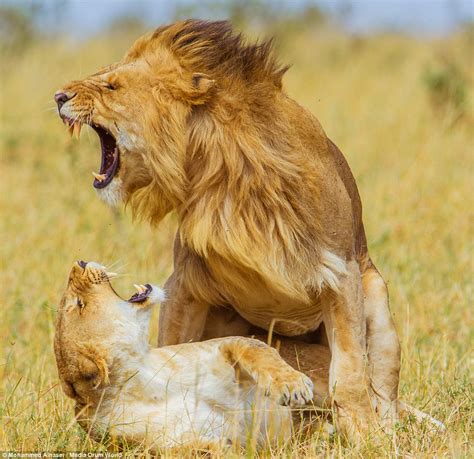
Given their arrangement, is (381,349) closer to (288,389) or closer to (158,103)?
(288,389)

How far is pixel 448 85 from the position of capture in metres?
9.62

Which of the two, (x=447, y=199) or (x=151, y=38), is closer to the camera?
(x=151, y=38)

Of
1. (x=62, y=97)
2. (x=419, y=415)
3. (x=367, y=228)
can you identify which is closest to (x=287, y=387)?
(x=419, y=415)

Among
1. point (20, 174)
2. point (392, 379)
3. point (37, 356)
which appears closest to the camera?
point (392, 379)

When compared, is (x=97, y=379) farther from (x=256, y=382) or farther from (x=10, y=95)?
(x=10, y=95)

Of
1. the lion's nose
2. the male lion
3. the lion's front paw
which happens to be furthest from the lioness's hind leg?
the lion's nose

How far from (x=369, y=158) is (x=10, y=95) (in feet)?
12.8

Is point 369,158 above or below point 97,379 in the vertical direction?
above

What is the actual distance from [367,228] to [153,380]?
339 cm

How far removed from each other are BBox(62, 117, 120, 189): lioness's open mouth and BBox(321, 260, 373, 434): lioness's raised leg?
847mm

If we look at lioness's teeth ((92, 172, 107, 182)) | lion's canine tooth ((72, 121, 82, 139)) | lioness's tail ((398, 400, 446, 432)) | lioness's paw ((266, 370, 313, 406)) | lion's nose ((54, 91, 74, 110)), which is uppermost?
lion's nose ((54, 91, 74, 110))

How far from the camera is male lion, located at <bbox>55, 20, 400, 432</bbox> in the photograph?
3727 millimetres

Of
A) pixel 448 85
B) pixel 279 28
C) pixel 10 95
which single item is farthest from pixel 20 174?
pixel 279 28

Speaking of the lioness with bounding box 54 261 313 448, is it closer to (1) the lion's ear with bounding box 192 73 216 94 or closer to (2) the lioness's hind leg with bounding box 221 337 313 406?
(2) the lioness's hind leg with bounding box 221 337 313 406
